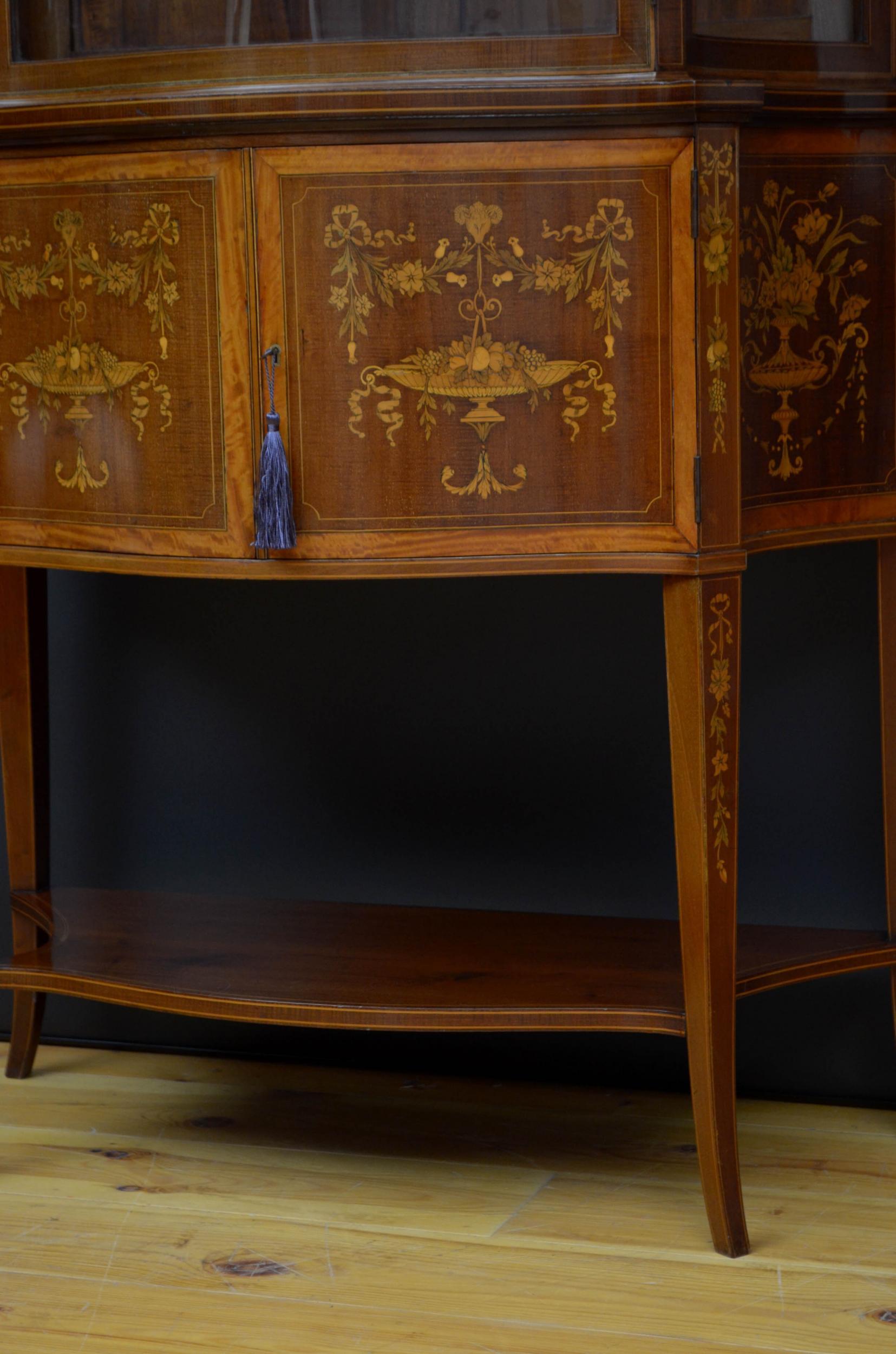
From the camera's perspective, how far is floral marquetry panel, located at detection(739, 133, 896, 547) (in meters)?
2.08

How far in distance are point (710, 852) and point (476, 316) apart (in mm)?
668

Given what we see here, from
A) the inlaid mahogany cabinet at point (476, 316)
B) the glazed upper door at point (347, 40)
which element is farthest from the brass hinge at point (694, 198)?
the glazed upper door at point (347, 40)

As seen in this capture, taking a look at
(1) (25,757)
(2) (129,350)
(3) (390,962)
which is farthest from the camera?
(1) (25,757)

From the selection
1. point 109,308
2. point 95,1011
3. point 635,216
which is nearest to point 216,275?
point 109,308

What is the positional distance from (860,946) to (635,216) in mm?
1009

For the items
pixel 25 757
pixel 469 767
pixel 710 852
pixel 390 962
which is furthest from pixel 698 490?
pixel 25 757

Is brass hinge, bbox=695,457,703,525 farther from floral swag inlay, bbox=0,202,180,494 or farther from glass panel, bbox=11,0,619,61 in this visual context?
floral swag inlay, bbox=0,202,180,494

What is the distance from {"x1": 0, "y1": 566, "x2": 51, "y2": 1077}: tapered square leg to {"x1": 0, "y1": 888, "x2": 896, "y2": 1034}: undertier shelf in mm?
57

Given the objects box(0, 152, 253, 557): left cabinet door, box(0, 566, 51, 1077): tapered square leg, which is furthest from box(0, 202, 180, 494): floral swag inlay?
box(0, 566, 51, 1077): tapered square leg

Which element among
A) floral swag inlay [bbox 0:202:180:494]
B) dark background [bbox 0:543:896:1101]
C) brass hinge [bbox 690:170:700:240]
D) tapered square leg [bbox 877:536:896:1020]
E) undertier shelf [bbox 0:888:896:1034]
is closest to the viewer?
brass hinge [bbox 690:170:700:240]

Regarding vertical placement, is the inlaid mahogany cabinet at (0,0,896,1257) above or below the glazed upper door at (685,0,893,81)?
below

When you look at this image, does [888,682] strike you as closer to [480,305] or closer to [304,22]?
[480,305]

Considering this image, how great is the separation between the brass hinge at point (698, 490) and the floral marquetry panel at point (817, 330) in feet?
0.32

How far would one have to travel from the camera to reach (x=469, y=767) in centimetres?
281
